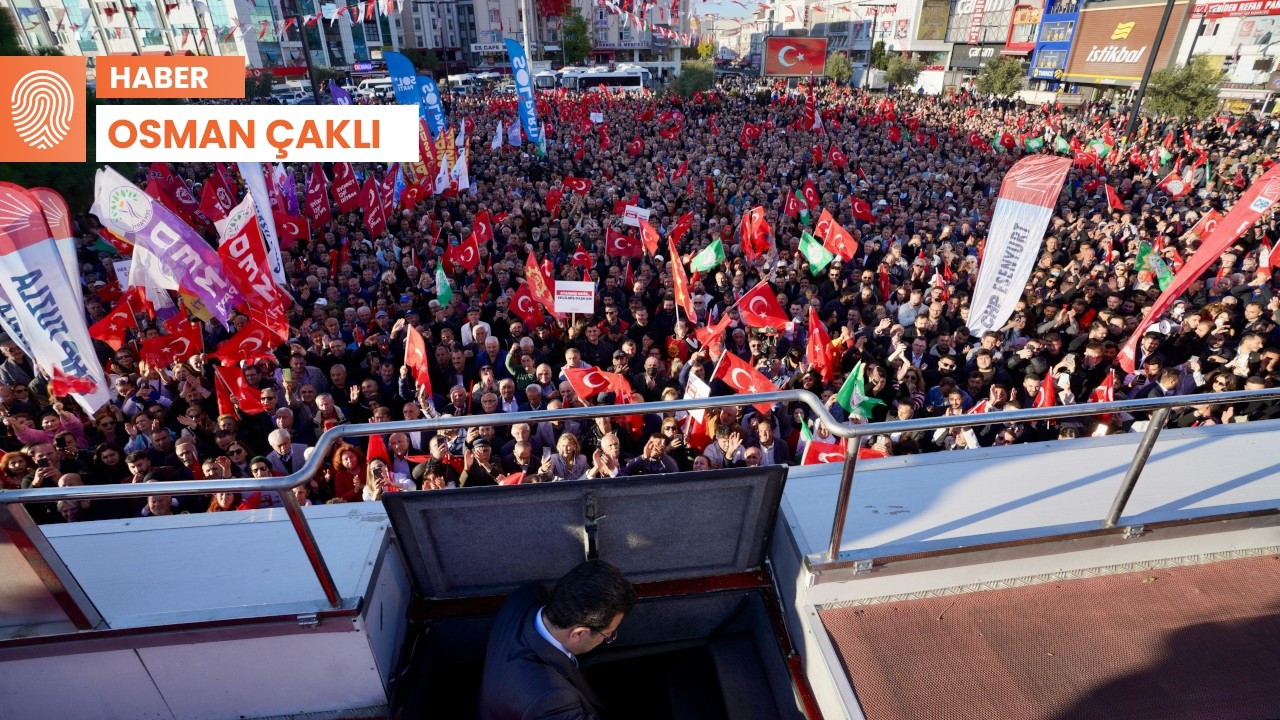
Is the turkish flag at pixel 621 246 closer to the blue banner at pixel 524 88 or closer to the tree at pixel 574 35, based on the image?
the blue banner at pixel 524 88

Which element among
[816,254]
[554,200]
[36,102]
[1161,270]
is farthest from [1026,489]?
[554,200]

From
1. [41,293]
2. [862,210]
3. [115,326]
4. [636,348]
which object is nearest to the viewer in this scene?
[41,293]

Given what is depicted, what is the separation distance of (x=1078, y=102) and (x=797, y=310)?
159 feet

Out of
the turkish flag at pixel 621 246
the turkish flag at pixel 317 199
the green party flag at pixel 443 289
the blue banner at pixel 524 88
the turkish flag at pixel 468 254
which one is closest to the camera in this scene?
the green party flag at pixel 443 289

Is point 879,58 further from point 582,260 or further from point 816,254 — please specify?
point 582,260

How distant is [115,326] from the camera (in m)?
7.63

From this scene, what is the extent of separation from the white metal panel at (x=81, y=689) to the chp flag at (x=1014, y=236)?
806cm

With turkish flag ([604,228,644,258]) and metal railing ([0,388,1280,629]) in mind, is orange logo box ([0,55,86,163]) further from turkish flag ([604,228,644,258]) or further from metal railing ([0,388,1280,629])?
metal railing ([0,388,1280,629])

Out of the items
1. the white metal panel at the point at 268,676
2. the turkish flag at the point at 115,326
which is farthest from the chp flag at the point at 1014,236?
the turkish flag at the point at 115,326

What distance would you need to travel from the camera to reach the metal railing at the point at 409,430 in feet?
7.00

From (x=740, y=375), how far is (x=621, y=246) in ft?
19.4

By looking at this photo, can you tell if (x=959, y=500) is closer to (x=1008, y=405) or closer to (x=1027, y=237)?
(x=1008, y=405)

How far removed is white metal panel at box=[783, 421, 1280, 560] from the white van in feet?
167

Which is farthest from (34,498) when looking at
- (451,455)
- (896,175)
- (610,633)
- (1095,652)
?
(896,175)
